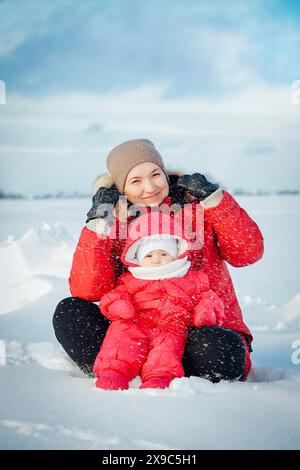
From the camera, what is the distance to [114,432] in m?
1.29

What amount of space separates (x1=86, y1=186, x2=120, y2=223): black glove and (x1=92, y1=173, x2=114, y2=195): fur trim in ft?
0.31

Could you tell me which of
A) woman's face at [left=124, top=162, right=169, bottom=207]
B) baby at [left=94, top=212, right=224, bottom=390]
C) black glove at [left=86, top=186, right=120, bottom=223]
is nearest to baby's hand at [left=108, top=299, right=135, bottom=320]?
baby at [left=94, top=212, right=224, bottom=390]

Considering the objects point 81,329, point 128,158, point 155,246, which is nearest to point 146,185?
point 128,158

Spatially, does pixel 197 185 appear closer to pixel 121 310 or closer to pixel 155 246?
pixel 155 246

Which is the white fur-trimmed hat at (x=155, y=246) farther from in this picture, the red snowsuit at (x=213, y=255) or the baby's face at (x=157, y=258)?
the red snowsuit at (x=213, y=255)

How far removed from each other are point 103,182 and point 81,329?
58cm

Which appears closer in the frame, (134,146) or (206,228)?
(206,228)

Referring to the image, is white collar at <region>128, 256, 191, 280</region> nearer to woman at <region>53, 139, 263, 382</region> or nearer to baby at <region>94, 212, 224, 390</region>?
baby at <region>94, 212, 224, 390</region>

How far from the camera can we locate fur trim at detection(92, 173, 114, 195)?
2139 millimetres

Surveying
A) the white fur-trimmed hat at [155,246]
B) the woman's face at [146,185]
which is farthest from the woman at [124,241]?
the white fur-trimmed hat at [155,246]

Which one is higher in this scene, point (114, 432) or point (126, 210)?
point (126, 210)

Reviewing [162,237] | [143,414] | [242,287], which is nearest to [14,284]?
[242,287]
